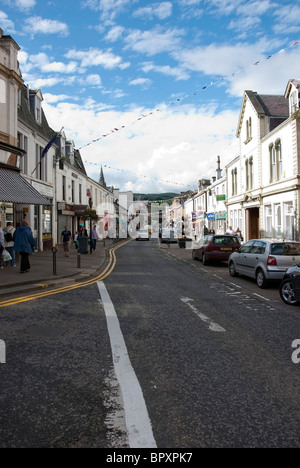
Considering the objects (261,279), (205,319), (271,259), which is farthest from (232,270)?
(205,319)

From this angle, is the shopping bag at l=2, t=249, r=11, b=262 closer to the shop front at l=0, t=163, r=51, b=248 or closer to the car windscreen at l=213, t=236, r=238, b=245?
the shop front at l=0, t=163, r=51, b=248

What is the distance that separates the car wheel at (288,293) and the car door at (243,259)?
3361 millimetres

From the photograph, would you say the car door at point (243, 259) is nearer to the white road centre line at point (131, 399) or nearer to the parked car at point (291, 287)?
the parked car at point (291, 287)

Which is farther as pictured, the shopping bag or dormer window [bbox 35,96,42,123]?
dormer window [bbox 35,96,42,123]

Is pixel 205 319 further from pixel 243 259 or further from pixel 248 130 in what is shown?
pixel 248 130

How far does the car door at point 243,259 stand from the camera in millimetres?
11956

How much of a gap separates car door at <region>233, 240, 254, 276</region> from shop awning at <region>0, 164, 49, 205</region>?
830 cm

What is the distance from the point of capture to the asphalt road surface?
2.88m

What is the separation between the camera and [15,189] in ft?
48.0

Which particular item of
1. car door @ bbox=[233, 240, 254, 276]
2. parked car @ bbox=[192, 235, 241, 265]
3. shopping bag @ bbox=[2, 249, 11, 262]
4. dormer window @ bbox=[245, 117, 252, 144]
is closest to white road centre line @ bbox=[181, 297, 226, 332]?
car door @ bbox=[233, 240, 254, 276]

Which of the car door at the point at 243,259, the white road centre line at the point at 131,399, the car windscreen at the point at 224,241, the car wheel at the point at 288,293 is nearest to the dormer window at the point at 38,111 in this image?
the car windscreen at the point at 224,241

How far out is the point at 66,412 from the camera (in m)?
3.19

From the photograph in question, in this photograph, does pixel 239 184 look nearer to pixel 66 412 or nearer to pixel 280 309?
pixel 280 309
